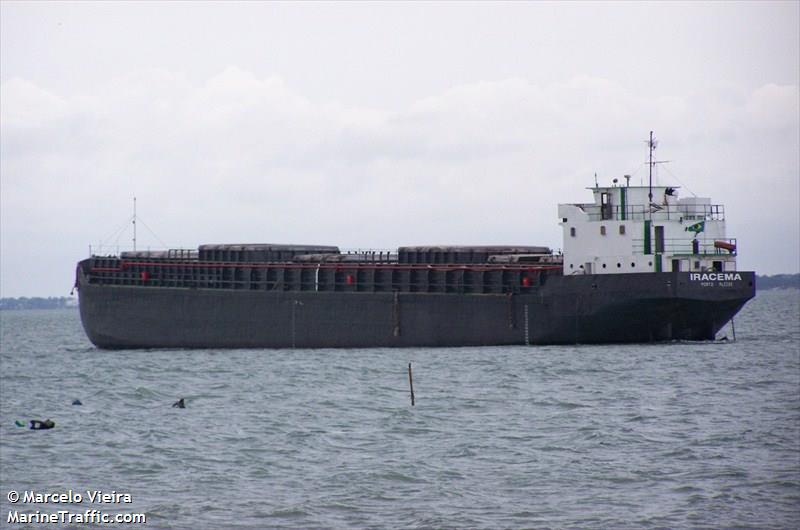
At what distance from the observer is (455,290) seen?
2584 inches

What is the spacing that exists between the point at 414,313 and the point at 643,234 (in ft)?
44.7

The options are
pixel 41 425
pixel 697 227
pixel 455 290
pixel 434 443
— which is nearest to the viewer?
pixel 434 443

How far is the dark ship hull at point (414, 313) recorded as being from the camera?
2318 inches

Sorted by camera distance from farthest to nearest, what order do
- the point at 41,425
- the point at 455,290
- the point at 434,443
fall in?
1. the point at 455,290
2. the point at 41,425
3. the point at 434,443

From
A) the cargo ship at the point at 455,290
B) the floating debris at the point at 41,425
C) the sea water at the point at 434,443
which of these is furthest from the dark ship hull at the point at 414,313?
the floating debris at the point at 41,425

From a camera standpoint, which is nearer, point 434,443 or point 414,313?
point 434,443

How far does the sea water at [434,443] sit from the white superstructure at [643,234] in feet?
15.3

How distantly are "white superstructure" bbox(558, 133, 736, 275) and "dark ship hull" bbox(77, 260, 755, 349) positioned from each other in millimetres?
2120

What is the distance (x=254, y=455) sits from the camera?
3378cm
